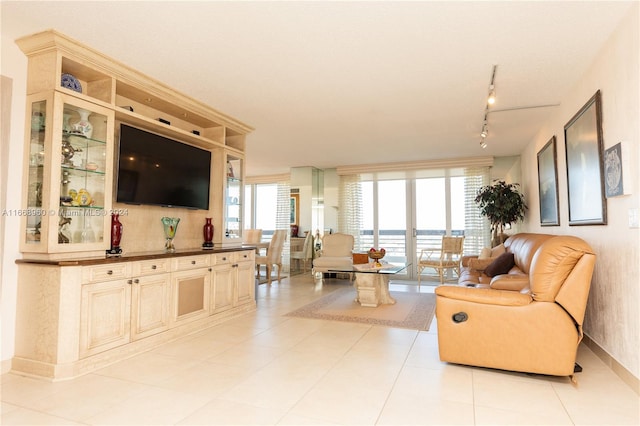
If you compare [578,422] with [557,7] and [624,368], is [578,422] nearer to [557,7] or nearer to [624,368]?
[624,368]

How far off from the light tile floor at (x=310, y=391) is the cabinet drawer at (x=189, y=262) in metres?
0.72

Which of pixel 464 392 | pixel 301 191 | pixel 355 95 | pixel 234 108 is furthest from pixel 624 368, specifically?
pixel 301 191

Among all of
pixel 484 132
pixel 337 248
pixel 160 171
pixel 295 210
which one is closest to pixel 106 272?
pixel 160 171

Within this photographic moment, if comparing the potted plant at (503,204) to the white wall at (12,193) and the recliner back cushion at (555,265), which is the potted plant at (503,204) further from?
the white wall at (12,193)

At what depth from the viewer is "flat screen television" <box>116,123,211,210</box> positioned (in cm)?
346

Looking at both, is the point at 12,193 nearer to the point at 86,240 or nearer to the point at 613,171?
the point at 86,240

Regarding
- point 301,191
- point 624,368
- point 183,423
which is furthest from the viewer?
point 301,191

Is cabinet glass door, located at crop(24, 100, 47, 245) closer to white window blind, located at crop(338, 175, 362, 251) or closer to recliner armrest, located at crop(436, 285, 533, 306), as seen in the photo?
recliner armrest, located at crop(436, 285, 533, 306)

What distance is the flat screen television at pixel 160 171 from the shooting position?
3459mm

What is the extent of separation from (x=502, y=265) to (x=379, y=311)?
1603 mm

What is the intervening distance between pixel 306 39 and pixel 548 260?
239 cm

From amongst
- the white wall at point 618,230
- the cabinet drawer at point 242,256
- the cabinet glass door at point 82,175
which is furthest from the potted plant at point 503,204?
the cabinet glass door at point 82,175

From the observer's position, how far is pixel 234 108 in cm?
435

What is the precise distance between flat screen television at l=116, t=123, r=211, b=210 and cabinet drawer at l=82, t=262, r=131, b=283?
0.71 metres
